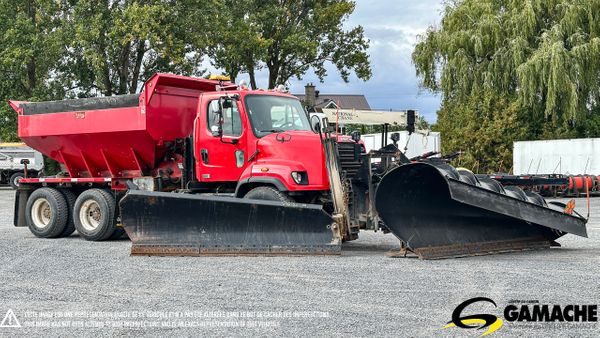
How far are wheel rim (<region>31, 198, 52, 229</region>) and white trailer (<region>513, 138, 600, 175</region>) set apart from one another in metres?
22.2

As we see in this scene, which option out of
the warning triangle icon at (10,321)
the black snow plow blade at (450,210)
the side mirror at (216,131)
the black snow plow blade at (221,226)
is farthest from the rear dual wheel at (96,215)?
the warning triangle icon at (10,321)

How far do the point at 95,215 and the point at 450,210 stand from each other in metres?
→ 6.63

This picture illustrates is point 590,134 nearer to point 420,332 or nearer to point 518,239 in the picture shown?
point 518,239

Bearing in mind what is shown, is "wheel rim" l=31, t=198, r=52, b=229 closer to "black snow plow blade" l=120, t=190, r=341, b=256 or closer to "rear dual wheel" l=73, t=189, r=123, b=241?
"rear dual wheel" l=73, t=189, r=123, b=241

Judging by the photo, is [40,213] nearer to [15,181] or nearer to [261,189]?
[15,181]

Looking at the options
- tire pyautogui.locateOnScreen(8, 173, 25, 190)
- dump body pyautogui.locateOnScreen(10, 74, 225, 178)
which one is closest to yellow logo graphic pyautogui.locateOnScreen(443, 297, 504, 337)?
dump body pyautogui.locateOnScreen(10, 74, 225, 178)

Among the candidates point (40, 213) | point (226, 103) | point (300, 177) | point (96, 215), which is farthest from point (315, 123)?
point (40, 213)

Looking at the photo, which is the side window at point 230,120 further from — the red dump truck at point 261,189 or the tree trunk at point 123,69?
the tree trunk at point 123,69

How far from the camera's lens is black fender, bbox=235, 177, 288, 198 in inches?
419

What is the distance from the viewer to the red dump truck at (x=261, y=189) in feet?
32.1

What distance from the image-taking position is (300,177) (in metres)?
10.6

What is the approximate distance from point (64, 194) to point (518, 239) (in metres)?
8.25

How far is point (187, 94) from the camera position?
12.9 metres

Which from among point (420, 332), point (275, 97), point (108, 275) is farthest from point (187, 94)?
point (420, 332)
